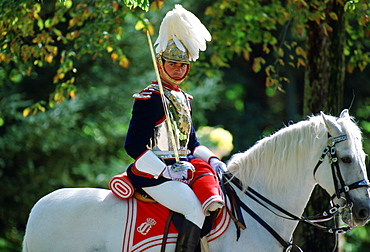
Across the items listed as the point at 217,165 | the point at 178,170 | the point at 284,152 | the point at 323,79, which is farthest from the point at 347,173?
the point at 323,79

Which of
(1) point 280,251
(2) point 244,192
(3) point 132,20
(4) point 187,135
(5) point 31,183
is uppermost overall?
(3) point 132,20

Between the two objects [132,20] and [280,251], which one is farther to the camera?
[132,20]

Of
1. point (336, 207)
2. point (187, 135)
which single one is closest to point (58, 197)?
point (187, 135)

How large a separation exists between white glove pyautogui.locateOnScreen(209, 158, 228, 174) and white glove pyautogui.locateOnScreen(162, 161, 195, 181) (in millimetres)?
382

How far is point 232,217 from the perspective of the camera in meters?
4.20

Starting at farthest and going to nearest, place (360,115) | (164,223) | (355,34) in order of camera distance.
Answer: (360,115), (355,34), (164,223)

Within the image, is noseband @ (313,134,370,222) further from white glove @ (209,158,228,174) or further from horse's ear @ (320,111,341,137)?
white glove @ (209,158,228,174)

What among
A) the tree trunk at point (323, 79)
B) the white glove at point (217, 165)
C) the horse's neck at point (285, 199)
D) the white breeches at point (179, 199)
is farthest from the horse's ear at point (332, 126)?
the tree trunk at point (323, 79)

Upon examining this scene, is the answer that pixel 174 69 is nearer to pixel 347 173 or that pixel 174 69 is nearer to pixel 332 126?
pixel 332 126

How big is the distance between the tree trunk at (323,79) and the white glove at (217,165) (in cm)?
296

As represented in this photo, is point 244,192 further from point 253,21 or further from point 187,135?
point 253,21

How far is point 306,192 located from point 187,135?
1109 mm

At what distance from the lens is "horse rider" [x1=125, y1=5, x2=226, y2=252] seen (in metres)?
4.09

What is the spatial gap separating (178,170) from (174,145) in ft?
0.67
